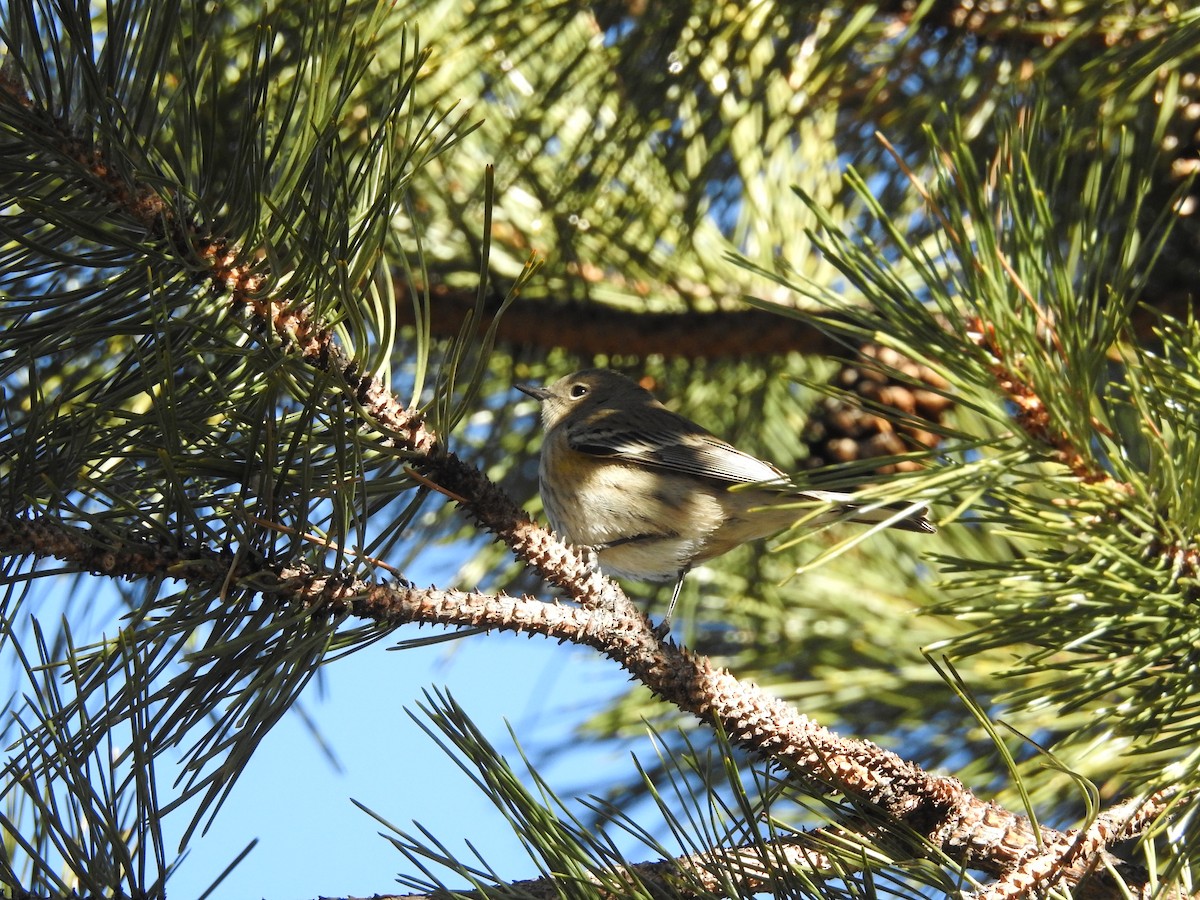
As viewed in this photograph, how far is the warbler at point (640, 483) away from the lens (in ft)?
11.5

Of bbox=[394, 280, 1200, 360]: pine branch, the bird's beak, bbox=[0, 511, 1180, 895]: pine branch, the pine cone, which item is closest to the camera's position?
bbox=[0, 511, 1180, 895]: pine branch

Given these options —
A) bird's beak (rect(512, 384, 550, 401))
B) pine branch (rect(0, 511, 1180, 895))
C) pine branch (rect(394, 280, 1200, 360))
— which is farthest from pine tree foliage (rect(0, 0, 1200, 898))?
bird's beak (rect(512, 384, 550, 401))

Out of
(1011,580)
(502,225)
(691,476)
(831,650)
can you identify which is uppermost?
(502,225)

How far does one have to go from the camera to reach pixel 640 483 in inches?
145

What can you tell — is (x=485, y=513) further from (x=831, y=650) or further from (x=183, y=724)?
(x=831, y=650)

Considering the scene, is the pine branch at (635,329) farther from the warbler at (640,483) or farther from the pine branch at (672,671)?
the pine branch at (672,671)

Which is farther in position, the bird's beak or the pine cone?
the pine cone

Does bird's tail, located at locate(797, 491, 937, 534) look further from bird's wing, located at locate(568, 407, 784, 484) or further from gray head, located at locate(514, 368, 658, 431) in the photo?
gray head, located at locate(514, 368, 658, 431)

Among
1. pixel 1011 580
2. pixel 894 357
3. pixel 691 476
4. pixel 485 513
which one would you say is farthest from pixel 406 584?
pixel 894 357

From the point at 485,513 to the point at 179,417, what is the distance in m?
0.46

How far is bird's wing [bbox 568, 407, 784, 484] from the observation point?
3.54 metres

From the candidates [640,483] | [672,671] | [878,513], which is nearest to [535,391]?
[640,483]

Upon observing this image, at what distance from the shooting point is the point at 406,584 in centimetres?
168

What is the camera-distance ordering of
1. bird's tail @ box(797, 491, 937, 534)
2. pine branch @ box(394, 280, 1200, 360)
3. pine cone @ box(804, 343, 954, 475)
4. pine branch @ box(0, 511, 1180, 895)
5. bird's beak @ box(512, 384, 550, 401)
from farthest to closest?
pine cone @ box(804, 343, 954, 475) → bird's beak @ box(512, 384, 550, 401) → pine branch @ box(394, 280, 1200, 360) → pine branch @ box(0, 511, 1180, 895) → bird's tail @ box(797, 491, 937, 534)
